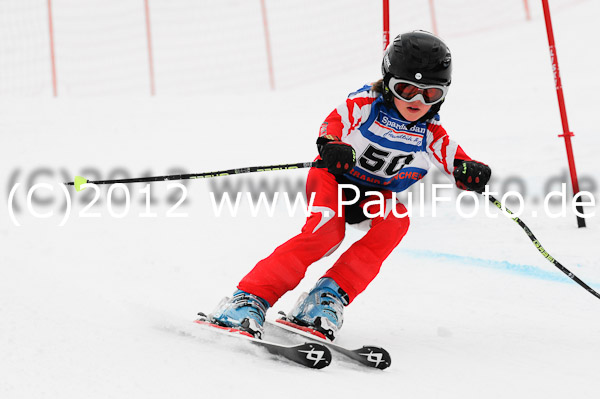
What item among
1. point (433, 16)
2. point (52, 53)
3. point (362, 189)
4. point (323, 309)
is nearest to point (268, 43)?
point (433, 16)

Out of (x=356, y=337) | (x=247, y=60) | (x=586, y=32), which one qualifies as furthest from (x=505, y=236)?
(x=247, y=60)

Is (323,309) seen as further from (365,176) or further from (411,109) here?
(411,109)

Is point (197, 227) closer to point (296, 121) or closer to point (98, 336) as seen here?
point (98, 336)

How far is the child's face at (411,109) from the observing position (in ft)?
8.54

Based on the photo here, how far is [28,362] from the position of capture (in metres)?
1.92

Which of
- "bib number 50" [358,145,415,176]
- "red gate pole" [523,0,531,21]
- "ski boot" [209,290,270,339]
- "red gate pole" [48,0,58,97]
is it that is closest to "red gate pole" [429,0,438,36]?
"red gate pole" [523,0,531,21]

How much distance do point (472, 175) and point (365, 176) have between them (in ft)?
1.52

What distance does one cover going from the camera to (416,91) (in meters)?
2.55

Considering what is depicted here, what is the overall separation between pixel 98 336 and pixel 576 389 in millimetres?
1681

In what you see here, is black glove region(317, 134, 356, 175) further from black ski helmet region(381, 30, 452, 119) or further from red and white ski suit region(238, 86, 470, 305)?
black ski helmet region(381, 30, 452, 119)

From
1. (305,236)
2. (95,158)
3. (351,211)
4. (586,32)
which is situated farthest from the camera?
(586,32)

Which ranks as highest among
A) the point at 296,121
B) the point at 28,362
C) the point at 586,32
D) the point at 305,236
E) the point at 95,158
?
the point at 586,32

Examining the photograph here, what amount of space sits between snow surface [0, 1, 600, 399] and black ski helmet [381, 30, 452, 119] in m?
1.12

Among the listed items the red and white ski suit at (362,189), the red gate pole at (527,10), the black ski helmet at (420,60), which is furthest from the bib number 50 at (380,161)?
the red gate pole at (527,10)
